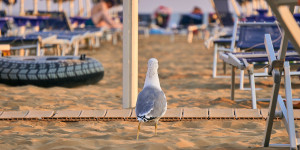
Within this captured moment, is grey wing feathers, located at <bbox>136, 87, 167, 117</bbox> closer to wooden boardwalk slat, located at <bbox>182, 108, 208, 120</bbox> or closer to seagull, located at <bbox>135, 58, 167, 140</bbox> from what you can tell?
seagull, located at <bbox>135, 58, 167, 140</bbox>

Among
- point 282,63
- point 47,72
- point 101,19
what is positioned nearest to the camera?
point 282,63

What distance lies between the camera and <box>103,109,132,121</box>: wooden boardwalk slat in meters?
4.17

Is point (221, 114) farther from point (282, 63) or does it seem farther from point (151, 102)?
point (282, 63)

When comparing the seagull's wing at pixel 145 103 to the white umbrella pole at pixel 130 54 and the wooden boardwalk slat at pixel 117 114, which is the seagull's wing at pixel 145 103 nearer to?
the wooden boardwalk slat at pixel 117 114

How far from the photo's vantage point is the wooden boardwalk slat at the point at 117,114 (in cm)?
417

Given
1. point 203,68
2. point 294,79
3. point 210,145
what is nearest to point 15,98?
point 210,145

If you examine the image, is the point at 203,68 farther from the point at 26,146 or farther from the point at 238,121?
the point at 26,146

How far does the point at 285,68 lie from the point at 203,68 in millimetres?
6808

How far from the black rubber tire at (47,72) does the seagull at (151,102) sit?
10.8 ft

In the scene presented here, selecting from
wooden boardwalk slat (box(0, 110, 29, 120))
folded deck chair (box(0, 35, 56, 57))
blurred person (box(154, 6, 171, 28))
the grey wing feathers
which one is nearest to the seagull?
the grey wing feathers

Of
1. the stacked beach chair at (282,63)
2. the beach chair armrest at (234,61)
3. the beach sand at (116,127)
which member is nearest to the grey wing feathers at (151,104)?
the beach sand at (116,127)

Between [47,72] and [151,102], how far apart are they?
11.5 feet

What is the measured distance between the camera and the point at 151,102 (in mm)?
3330

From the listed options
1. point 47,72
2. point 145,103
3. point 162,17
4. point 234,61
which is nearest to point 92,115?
point 145,103
